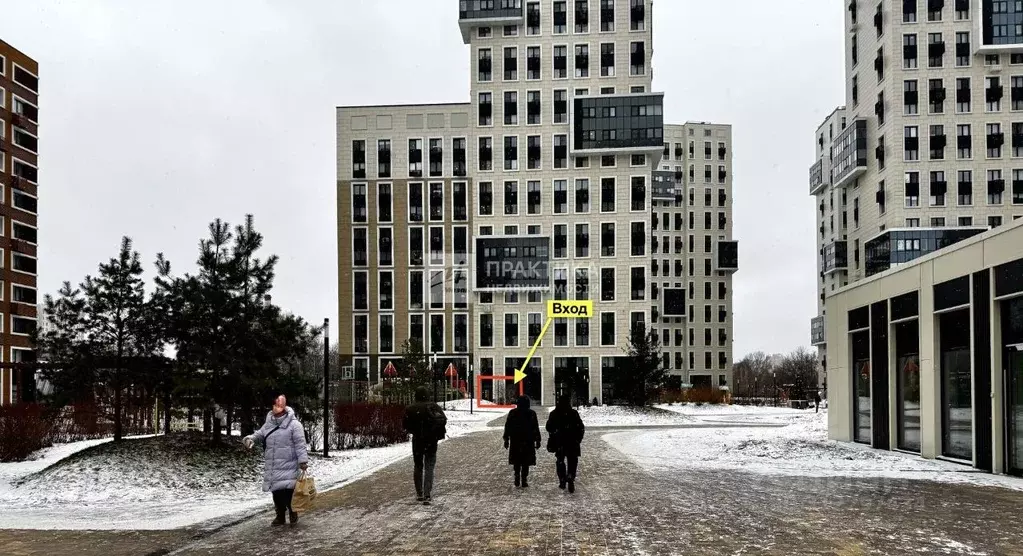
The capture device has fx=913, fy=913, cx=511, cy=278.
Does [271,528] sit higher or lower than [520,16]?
lower

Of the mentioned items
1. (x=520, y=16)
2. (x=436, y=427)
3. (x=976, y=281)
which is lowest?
(x=436, y=427)

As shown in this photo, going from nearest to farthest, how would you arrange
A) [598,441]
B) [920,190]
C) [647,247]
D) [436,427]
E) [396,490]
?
[436,427] → [396,490] → [598,441] → [920,190] → [647,247]

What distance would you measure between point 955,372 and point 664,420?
96.5ft

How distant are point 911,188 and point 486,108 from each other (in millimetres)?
36590

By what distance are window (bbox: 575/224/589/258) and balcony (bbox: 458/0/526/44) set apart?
19297mm

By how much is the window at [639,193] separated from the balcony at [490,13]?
17.7 metres

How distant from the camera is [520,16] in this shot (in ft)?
268

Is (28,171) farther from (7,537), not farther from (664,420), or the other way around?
(7,537)

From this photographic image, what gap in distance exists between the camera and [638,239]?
81.2 m

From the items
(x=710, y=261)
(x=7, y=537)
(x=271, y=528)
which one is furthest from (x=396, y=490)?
(x=710, y=261)

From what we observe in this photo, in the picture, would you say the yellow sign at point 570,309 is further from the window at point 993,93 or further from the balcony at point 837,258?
the window at point 993,93

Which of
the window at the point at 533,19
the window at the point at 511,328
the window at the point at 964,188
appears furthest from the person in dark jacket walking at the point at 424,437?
the window at the point at 533,19

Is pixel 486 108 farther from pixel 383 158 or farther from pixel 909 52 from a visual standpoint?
pixel 909 52

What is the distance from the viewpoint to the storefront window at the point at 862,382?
74.3 ft
